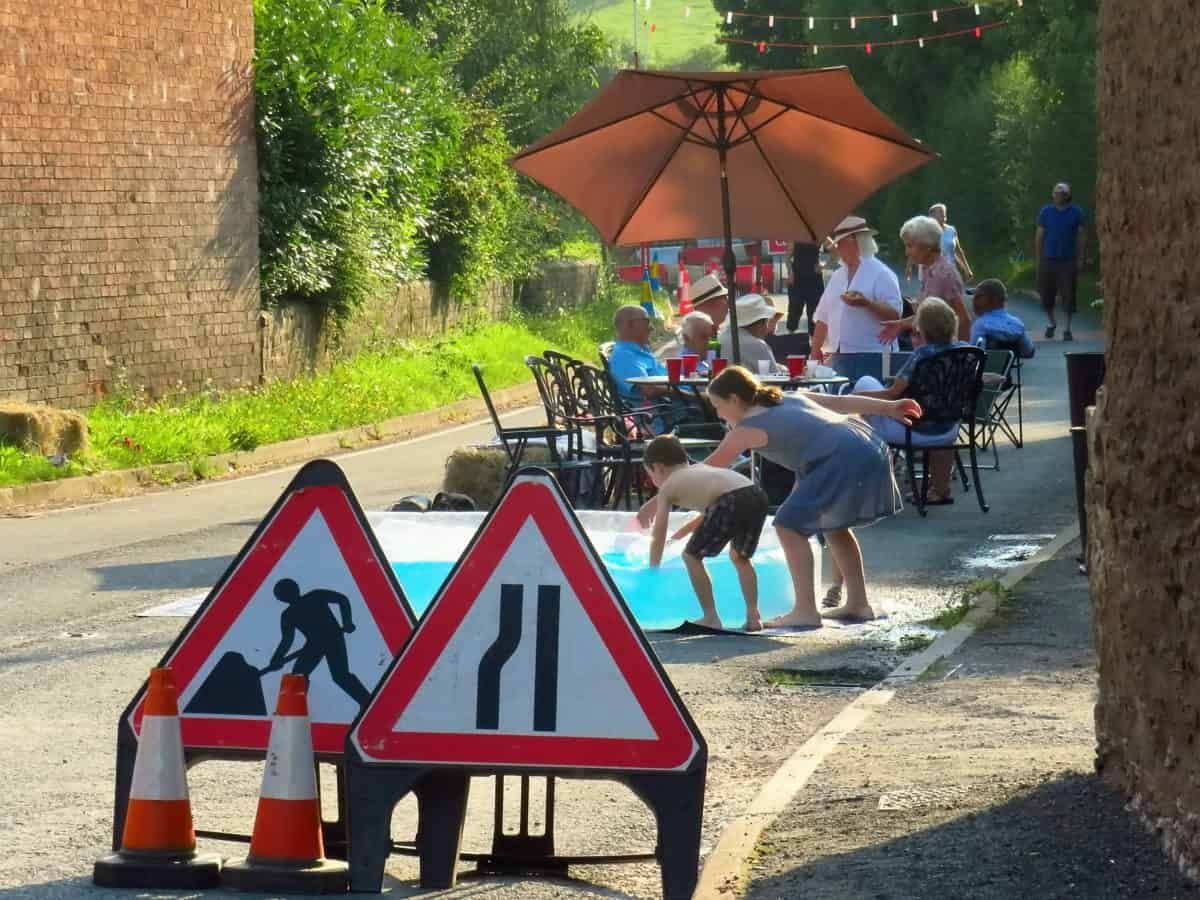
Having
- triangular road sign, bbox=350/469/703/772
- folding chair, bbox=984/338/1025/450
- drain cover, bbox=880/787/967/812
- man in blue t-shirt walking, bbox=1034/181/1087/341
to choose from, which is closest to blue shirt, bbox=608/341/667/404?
folding chair, bbox=984/338/1025/450

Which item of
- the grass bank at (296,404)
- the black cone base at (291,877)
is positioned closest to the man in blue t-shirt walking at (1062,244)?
the grass bank at (296,404)

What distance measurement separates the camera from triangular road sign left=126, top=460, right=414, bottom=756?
588 cm

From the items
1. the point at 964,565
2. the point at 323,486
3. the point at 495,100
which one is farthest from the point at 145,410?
the point at 495,100

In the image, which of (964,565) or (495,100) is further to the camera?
(495,100)

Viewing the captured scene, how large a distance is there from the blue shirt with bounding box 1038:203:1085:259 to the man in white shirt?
13.5 meters

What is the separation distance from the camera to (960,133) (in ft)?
190

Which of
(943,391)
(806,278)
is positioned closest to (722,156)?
(943,391)

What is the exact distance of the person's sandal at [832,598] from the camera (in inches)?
438

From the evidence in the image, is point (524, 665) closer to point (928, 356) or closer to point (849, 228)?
point (928, 356)

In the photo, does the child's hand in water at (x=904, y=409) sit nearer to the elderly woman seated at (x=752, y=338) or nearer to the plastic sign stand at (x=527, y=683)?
the elderly woman seated at (x=752, y=338)

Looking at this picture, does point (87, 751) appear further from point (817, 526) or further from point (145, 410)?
point (145, 410)

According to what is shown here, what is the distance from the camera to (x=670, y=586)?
427 inches

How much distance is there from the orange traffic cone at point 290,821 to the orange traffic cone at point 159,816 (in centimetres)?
14

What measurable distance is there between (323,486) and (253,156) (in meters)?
17.8
